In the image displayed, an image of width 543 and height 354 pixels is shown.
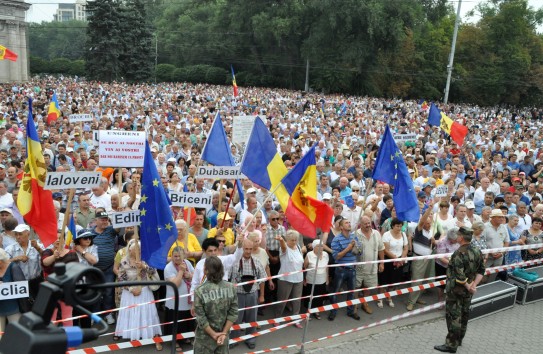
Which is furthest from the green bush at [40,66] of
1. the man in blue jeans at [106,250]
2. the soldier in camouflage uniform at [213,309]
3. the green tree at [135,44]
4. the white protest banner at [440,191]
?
the soldier in camouflage uniform at [213,309]

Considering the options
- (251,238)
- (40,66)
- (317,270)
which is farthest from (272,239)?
(40,66)

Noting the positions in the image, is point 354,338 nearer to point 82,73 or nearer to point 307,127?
point 307,127

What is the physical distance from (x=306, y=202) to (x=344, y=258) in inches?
66.6

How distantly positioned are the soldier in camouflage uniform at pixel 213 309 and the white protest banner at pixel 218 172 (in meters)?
2.85

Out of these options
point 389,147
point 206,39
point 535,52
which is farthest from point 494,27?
point 389,147

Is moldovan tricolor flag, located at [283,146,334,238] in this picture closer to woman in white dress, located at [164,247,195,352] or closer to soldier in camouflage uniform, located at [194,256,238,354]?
woman in white dress, located at [164,247,195,352]

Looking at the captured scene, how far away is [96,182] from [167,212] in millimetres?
974

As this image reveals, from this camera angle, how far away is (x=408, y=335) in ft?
24.3

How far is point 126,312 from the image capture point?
6559 millimetres

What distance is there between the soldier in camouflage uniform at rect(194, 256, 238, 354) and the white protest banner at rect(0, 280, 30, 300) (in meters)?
2.21

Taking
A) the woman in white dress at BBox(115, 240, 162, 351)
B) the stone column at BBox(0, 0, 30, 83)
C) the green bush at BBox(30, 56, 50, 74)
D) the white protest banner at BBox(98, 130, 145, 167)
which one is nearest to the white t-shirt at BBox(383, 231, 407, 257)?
the woman in white dress at BBox(115, 240, 162, 351)

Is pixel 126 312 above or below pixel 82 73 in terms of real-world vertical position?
below

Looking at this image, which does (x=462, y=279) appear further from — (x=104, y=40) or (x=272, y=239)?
(x=104, y=40)

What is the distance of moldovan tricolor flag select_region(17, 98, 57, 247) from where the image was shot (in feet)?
21.3
